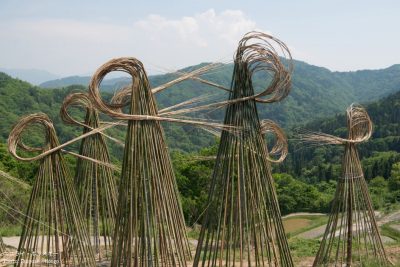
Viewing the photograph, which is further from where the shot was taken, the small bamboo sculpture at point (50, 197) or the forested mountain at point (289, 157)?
the forested mountain at point (289, 157)

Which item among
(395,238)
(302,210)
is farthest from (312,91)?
(395,238)

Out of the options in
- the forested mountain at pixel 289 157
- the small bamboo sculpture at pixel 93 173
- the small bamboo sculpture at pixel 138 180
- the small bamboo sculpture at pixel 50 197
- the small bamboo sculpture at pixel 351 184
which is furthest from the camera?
the forested mountain at pixel 289 157

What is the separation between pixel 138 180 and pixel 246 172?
1.38 m

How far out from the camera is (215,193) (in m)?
5.50

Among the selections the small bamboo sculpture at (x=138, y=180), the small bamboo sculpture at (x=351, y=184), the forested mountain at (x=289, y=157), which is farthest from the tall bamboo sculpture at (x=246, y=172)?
the forested mountain at (x=289, y=157)

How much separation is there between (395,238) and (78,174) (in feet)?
29.3

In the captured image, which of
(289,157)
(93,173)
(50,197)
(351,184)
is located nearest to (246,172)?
(351,184)

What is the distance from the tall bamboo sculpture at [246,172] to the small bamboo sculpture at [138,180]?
0.66 metres

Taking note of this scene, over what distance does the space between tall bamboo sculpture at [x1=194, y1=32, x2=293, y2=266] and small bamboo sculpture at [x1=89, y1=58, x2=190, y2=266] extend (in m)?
0.66

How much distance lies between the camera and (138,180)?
5262 mm

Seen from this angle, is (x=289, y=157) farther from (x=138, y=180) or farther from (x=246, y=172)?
(x=138, y=180)

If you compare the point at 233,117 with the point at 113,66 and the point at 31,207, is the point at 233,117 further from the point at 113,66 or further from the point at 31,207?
the point at 31,207

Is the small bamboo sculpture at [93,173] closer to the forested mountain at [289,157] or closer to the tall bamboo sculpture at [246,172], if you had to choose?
the tall bamboo sculpture at [246,172]

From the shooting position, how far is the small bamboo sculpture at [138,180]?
5.23 m
